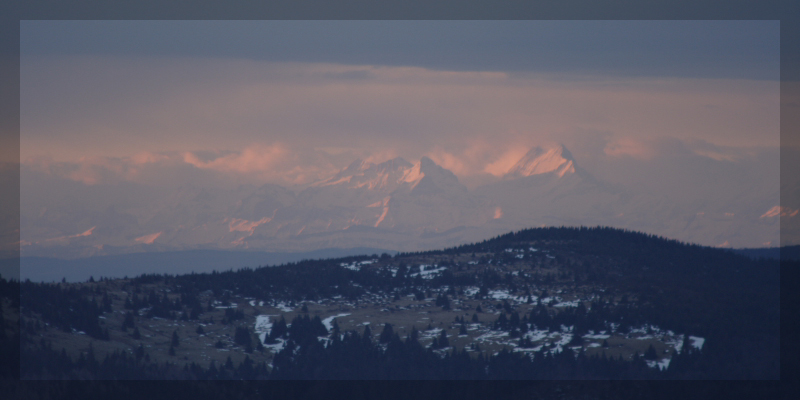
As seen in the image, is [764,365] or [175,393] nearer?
[175,393]

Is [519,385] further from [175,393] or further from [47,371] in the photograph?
[47,371]

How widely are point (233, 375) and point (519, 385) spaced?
188ft

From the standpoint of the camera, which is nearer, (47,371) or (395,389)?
(47,371)

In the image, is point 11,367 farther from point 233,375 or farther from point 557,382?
point 557,382

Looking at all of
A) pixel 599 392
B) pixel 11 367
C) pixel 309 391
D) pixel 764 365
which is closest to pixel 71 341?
pixel 11 367

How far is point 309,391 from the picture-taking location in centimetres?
19112

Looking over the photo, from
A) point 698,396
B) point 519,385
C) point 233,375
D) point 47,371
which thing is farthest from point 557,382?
point 47,371

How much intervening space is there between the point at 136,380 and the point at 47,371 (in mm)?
16317

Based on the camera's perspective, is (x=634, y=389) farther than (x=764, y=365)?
No

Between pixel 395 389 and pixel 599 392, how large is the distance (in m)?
Answer: 40.4

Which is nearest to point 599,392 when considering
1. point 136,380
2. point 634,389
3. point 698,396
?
point 634,389

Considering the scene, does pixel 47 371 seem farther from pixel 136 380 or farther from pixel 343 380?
pixel 343 380

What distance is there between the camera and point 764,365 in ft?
648

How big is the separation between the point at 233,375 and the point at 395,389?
32.8 meters
